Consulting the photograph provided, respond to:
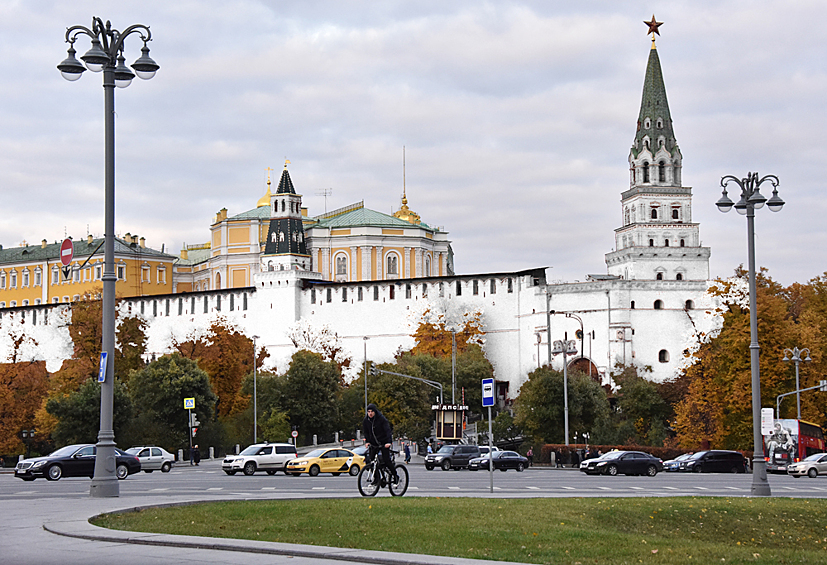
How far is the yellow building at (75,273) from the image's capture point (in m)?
154

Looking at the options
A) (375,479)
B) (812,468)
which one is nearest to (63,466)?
(375,479)

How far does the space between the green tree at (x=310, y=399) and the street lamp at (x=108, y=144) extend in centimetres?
6402

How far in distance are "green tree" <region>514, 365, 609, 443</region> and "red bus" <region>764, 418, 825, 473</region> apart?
20.3 meters

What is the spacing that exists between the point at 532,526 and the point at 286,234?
114081 mm

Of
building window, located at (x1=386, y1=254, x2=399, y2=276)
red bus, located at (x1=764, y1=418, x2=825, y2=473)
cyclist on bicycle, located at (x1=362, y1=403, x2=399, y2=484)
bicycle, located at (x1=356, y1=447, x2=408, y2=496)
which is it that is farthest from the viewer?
building window, located at (x1=386, y1=254, x2=399, y2=276)

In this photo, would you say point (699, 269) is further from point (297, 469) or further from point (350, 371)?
point (297, 469)

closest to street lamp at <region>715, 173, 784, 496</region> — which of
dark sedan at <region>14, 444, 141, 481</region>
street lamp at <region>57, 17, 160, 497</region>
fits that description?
street lamp at <region>57, 17, 160, 497</region>

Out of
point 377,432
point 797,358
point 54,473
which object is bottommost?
point 54,473

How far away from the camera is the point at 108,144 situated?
23938 millimetres

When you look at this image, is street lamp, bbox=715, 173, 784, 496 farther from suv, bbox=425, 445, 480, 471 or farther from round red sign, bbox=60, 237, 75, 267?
suv, bbox=425, 445, 480, 471

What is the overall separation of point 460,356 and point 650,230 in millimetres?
26082

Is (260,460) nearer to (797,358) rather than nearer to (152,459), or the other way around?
(152,459)

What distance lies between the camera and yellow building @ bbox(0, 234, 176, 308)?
6083 inches

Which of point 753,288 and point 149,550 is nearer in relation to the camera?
point 149,550
